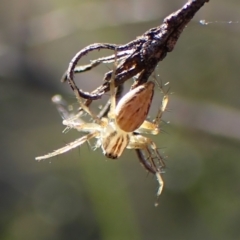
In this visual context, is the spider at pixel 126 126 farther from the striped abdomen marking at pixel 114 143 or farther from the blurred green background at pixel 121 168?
the blurred green background at pixel 121 168

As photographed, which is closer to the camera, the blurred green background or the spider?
the spider

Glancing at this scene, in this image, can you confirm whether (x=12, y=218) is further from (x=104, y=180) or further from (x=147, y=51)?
(x=147, y=51)

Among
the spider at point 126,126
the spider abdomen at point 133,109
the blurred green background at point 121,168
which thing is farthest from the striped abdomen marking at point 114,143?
the blurred green background at point 121,168

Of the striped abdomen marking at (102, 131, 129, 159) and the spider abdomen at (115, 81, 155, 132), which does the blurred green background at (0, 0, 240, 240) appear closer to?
the striped abdomen marking at (102, 131, 129, 159)

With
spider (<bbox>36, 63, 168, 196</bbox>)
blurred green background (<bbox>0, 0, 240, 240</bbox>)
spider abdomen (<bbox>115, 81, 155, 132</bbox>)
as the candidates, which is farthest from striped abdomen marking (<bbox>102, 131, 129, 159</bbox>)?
blurred green background (<bbox>0, 0, 240, 240</bbox>)

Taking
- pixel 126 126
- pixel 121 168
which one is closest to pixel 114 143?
pixel 126 126

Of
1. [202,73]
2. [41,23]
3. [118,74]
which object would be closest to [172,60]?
[202,73]
